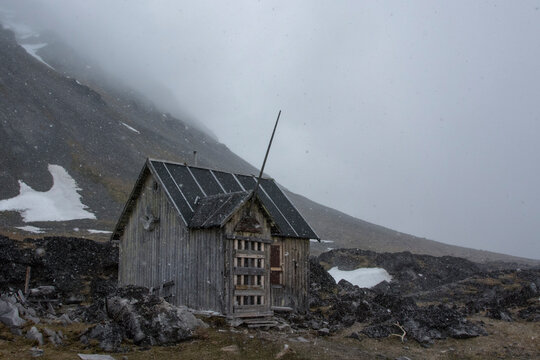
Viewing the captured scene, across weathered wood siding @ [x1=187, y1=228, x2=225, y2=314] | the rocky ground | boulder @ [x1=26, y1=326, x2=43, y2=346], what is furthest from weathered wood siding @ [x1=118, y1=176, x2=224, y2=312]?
boulder @ [x1=26, y1=326, x2=43, y2=346]

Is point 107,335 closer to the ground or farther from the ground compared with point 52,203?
closer to the ground

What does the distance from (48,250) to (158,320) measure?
71.4 feet

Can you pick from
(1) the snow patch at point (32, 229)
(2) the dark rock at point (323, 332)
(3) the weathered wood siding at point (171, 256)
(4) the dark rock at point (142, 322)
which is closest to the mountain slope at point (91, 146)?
(1) the snow patch at point (32, 229)

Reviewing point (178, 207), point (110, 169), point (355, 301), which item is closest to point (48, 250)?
point (178, 207)

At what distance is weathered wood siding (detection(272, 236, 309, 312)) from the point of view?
71.7 ft

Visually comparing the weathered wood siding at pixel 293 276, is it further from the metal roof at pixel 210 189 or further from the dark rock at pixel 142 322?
the dark rock at pixel 142 322

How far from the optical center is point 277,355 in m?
13.1

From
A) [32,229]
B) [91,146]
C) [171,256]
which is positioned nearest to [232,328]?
[171,256]

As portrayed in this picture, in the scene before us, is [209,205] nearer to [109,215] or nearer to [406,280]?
[406,280]

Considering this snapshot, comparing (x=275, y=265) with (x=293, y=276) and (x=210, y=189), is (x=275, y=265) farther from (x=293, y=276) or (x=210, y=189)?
(x=210, y=189)

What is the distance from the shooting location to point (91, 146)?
98.1m

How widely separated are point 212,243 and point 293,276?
232 inches

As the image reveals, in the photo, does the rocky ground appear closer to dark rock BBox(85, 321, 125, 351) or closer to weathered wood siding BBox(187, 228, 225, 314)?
dark rock BBox(85, 321, 125, 351)

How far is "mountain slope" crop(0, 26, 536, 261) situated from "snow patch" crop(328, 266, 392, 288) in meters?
32.0
